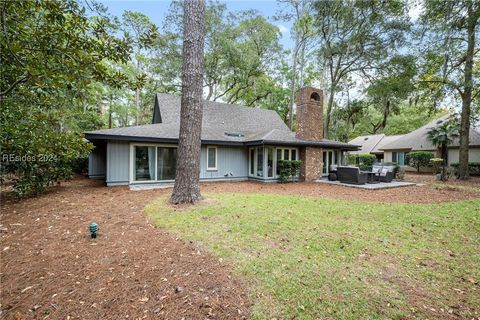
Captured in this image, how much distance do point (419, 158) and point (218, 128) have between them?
58.8ft

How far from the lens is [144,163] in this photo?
10.3 meters

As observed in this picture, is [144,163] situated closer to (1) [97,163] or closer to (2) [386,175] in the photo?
(1) [97,163]

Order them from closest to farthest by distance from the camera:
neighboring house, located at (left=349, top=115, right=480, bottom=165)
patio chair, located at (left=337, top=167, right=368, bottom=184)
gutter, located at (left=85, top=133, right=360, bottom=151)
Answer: gutter, located at (left=85, top=133, right=360, bottom=151), patio chair, located at (left=337, top=167, right=368, bottom=184), neighboring house, located at (left=349, top=115, right=480, bottom=165)

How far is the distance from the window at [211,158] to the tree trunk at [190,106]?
18.9 ft

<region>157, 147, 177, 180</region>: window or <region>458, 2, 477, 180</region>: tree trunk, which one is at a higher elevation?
<region>458, 2, 477, 180</region>: tree trunk

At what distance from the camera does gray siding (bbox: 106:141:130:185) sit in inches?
384

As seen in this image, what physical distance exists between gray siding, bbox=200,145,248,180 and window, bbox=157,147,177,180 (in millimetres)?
1477

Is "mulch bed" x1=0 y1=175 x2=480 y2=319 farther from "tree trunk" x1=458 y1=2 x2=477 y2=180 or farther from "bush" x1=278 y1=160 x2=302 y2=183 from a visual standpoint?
"tree trunk" x1=458 y1=2 x2=477 y2=180

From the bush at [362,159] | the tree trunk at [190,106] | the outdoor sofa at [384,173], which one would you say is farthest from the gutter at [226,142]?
the bush at [362,159]

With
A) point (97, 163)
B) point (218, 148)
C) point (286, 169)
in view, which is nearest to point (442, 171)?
point (286, 169)

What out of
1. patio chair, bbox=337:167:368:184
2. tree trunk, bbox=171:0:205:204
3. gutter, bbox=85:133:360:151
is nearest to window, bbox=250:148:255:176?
gutter, bbox=85:133:360:151

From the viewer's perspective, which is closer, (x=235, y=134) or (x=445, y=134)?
(x=235, y=134)

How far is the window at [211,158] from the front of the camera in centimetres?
1184

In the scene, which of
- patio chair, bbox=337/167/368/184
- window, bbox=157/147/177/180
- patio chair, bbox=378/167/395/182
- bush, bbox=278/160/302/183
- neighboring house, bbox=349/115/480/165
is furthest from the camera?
neighboring house, bbox=349/115/480/165
